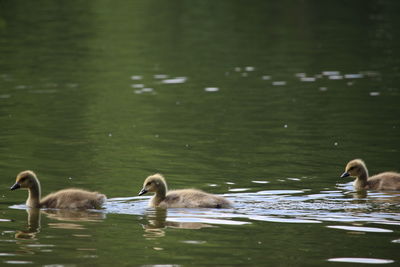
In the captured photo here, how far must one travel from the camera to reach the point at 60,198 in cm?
1426

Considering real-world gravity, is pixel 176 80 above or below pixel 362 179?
above

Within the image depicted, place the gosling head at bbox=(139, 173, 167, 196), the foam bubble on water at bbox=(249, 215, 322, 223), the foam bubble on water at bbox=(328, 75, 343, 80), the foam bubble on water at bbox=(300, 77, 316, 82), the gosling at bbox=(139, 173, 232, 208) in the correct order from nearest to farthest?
the foam bubble on water at bbox=(249, 215, 322, 223) → the gosling at bbox=(139, 173, 232, 208) → the gosling head at bbox=(139, 173, 167, 196) → the foam bubble on water at bbox=(300, 77, 316, 82) → the foam bubble on water at bbox=(328, 75, 343, 80)

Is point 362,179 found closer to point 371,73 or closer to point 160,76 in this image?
point 371,73

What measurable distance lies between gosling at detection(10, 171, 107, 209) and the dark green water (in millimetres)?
192

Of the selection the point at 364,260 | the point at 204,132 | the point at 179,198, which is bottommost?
the point at 364,260

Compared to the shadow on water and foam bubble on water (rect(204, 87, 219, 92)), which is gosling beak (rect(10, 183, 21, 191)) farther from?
foam bubble on water (rect(204, 87, 219, 92))

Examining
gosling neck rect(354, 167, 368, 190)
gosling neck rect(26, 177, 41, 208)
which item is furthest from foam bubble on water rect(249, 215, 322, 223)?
gosling neck rect(26, 177, 41, 208)

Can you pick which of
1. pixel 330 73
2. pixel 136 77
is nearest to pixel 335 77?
pixel 330 73

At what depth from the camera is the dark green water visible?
12188 mm

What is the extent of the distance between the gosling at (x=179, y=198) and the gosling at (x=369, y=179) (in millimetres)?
2683

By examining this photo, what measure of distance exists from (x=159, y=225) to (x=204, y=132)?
7.61m

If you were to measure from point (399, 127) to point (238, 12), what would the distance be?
2604cm

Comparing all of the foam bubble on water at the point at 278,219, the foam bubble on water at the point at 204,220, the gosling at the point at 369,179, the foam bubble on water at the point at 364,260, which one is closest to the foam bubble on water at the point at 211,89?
the gosling at the point at 369,179

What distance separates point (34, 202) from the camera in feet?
47.4
